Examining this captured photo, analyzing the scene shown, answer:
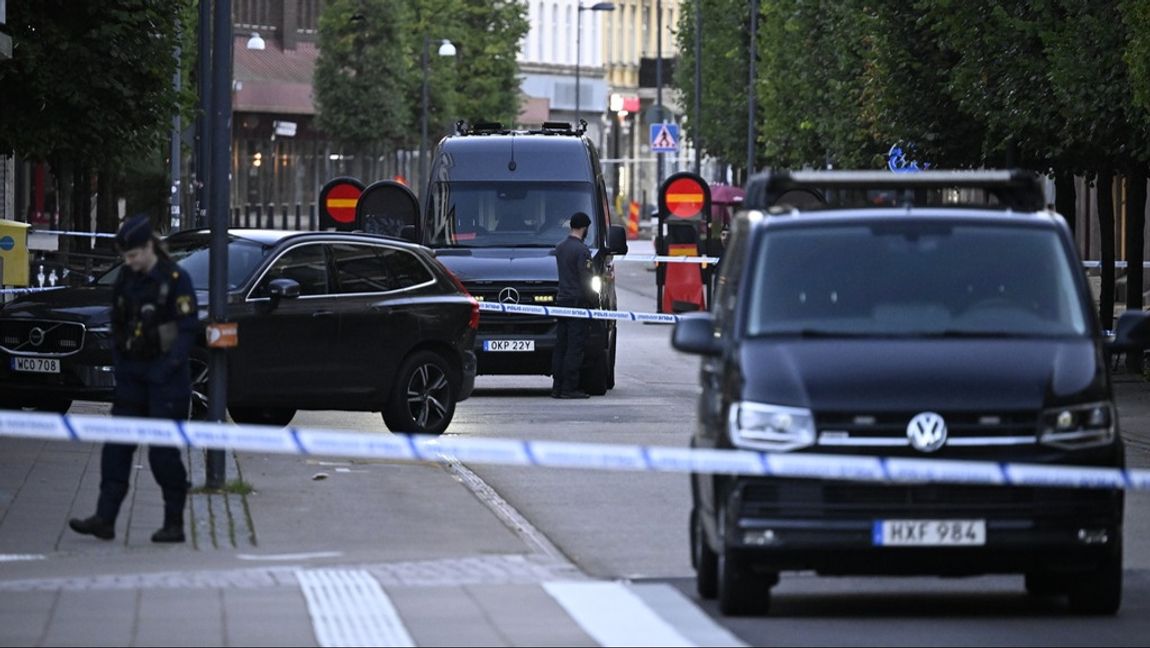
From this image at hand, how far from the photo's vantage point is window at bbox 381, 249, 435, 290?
21.6m

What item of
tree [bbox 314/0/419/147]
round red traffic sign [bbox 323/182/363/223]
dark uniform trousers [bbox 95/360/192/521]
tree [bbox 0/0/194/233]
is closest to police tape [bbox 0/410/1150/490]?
dark uniform trousers [bbox 95/360/192/521]

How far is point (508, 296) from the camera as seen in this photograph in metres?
27.3

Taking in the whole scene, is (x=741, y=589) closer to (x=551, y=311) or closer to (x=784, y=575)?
(x=784, y=575)

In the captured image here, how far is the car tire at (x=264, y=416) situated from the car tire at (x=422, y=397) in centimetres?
103

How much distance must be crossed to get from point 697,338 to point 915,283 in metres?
0.93

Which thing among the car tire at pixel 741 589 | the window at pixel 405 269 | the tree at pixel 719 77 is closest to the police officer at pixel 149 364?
the car tire at pixel 741 589

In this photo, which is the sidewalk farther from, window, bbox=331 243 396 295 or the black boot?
window, bbox=331 243 396 295

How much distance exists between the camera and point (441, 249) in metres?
28.2

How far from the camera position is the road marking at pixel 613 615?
35.6 ft

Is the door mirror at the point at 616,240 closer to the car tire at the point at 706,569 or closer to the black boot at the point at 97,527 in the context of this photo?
the black boot at the point at 97,527

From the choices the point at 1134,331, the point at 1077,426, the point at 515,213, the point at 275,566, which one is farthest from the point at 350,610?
the point at 515,213

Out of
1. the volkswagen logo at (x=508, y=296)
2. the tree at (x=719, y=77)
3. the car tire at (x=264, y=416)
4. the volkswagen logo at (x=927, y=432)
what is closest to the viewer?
the volkswagen logo at (x=927, y=432)

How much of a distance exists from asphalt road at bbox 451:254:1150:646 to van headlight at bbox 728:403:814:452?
0.73 meters

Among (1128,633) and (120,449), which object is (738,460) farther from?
(120,449)
